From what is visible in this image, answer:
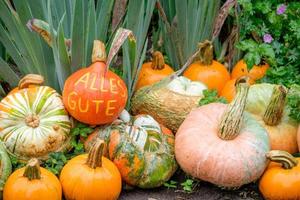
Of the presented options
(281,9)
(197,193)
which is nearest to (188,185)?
(197,193)

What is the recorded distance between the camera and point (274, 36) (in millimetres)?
5113

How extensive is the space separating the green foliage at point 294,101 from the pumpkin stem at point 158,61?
41.2 inches

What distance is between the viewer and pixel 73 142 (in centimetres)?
430

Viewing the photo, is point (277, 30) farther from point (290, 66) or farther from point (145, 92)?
point (145, 92)

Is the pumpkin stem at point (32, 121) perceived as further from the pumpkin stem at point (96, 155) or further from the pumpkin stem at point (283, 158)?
the pumpkin stem at point (283, 158)

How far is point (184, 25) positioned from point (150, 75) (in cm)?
47

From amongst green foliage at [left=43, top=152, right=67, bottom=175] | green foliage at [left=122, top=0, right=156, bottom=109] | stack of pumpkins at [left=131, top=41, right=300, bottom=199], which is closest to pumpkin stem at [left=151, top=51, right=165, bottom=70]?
green foliage at [left=122, top=0, right=156, bottom=109]

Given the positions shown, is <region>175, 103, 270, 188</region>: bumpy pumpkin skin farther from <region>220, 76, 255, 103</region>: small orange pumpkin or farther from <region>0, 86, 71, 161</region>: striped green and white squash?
<region>0, 86, 71, 161</region>: striped green and white squash

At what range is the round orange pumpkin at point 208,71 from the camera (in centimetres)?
508

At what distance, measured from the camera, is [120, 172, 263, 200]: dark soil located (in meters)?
4.18

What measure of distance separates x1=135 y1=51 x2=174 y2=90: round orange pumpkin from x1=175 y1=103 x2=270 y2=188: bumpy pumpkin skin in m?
0.81

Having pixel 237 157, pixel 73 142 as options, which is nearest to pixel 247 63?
pixel 237 157

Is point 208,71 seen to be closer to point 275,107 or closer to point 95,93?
point 275,107

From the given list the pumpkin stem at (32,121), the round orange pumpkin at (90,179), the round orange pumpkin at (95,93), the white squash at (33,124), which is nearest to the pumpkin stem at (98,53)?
the round orange pumpkin at (95,93)
